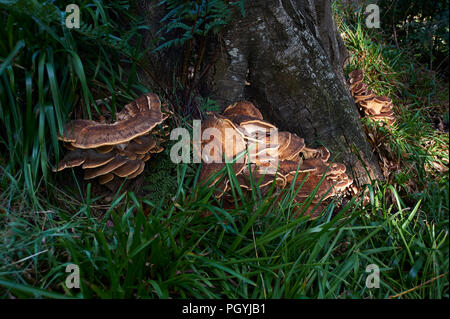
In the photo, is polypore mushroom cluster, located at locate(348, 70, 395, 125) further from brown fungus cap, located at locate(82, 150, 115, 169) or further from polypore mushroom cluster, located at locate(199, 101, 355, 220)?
brown fungus cap, located at locate(82, 150, 115, 169)

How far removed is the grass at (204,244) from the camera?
1908mm

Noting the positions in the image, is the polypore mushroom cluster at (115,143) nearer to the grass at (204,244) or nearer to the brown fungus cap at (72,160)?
the brown fungus cap at (72,160)

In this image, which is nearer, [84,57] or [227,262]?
[227,262]

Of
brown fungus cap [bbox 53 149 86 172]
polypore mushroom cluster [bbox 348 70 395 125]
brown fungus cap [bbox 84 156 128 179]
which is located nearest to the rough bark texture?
polypore mushroom cluster [bbox 348 70 395 125]

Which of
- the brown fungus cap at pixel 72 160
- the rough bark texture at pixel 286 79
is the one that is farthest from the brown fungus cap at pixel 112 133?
the rough bark texture at pixel 286 79

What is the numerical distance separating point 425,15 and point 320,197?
145 inches

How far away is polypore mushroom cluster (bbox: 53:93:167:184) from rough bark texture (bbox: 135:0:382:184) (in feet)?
3.35

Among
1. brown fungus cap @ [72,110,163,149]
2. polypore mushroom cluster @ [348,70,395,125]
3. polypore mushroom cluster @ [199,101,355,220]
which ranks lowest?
polypore mushroom cluster @ [348,70,395,125]

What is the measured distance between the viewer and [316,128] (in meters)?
3.33

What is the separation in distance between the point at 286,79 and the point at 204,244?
1.91 metres

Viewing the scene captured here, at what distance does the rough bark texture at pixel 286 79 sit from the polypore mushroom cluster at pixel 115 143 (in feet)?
3.35

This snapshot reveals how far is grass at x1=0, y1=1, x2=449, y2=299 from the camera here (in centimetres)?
191

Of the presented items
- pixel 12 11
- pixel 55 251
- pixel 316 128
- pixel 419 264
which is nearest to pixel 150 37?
pixel 12 11
